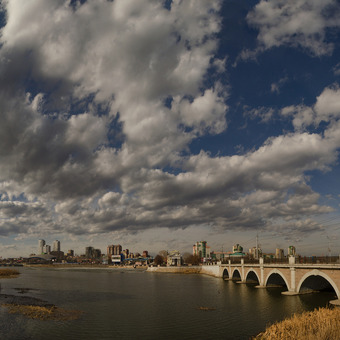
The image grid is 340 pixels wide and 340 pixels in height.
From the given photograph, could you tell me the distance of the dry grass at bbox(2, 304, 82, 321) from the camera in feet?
150

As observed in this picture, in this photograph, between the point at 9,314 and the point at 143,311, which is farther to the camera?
the point at 143,311

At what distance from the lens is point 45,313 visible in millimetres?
48156

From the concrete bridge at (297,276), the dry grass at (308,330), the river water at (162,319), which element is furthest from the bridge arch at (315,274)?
the dry grass at (308,330)

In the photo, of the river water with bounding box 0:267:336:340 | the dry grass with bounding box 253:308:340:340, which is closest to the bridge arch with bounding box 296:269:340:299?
the river water with bounding box 0:267:336:340

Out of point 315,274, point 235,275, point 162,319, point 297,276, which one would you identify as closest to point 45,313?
point 162,319

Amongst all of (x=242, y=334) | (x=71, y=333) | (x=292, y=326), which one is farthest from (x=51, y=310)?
(x=292, y=326)

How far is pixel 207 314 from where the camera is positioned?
50312mm

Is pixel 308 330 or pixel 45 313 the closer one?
pixel 308 330

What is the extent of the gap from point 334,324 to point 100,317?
34118 mm

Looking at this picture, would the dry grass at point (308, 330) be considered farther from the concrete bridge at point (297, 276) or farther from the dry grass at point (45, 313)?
the dry grass at point (45, 313)

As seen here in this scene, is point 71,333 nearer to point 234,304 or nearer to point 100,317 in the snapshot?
point 100,317

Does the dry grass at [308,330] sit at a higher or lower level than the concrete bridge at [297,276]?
higher

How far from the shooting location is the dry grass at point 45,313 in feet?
150

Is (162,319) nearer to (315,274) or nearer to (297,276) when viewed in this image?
(315,274)
